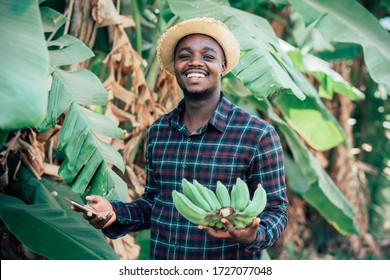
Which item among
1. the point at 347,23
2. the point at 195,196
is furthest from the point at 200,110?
the point at 347,23

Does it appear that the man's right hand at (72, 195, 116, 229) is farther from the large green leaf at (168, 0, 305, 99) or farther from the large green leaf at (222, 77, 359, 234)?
the large green leaf at (222, 77, 359, 234)

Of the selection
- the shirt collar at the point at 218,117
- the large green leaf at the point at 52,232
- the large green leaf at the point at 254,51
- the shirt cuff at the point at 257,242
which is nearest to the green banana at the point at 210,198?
the shirt cuff at the point at 257,242

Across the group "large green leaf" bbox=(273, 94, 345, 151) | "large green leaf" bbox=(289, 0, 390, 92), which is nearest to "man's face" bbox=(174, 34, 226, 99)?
"large green leaf" bbox=(289, 0, 390, 92)

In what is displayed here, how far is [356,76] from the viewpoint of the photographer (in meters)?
5.61

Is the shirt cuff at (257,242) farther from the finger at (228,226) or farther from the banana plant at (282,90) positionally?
the banana plant at (282,90)

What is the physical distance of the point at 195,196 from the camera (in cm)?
153

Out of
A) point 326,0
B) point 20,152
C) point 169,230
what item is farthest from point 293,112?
point 169,230

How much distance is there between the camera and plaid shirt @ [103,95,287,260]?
171 centimetres

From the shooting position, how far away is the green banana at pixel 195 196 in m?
1.51

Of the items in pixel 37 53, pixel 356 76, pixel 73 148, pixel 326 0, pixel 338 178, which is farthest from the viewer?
pixel 356 76

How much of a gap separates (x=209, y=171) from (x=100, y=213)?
31cm

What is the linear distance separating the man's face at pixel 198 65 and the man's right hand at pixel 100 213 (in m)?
0.37

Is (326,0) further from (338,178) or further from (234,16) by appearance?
(338,178)

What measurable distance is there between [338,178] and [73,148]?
3.44 metres
